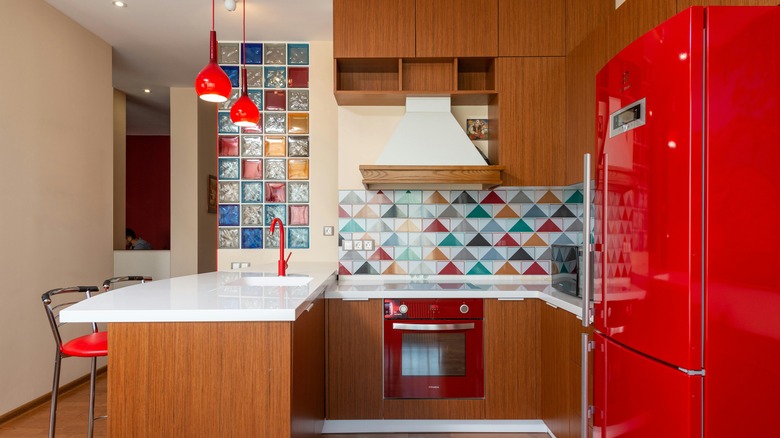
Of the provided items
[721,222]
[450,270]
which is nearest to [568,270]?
[450,270]

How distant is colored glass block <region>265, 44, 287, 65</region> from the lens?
3.94m

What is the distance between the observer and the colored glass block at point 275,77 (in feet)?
12.8

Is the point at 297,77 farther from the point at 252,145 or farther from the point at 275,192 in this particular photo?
the point at 275,192

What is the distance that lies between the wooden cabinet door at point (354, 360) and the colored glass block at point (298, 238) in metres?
1.10

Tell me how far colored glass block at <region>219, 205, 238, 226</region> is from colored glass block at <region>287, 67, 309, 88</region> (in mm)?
1098

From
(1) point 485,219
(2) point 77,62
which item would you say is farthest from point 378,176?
(2) point 77,62

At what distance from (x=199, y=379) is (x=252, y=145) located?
2.61 metres

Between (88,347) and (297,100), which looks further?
(297,100)

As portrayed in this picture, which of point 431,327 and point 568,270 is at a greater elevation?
point 568,270

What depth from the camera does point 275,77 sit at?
392 cm

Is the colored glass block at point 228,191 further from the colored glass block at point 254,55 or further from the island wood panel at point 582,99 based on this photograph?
the island wood panel at point 582,99

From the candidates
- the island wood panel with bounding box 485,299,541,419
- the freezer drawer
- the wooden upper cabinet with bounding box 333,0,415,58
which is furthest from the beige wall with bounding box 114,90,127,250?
the freezer drawer

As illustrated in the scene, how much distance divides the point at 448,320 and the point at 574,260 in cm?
81

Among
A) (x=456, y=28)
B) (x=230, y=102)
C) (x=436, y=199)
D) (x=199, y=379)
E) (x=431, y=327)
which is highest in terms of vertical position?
(x=456, y=28)
